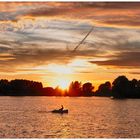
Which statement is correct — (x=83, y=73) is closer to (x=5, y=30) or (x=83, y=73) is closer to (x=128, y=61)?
(x=128, y=61)

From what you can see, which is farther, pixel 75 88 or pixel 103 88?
pixel 103 88

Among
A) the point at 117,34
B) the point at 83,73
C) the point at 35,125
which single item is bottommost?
the point at 35,125

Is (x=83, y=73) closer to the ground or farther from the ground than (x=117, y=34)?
closer to the ground

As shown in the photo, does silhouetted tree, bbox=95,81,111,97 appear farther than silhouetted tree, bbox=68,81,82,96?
Yes

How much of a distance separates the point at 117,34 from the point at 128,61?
627 mm

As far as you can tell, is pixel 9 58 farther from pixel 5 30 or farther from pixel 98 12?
pixel 98 12

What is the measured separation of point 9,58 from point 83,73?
166 centimetres

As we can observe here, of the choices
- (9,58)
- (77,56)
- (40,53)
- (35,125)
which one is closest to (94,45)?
(77,56)

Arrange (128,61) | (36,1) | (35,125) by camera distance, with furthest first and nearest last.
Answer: (35,125)
(128,61)
(36,1)

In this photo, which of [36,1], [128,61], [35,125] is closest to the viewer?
[36,1]

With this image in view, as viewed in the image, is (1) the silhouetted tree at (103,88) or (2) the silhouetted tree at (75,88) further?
(1) the silhouetted tree at (103,88)

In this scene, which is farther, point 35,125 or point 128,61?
point 35,125

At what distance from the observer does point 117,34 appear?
10812mm

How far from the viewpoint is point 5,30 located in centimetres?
1058
